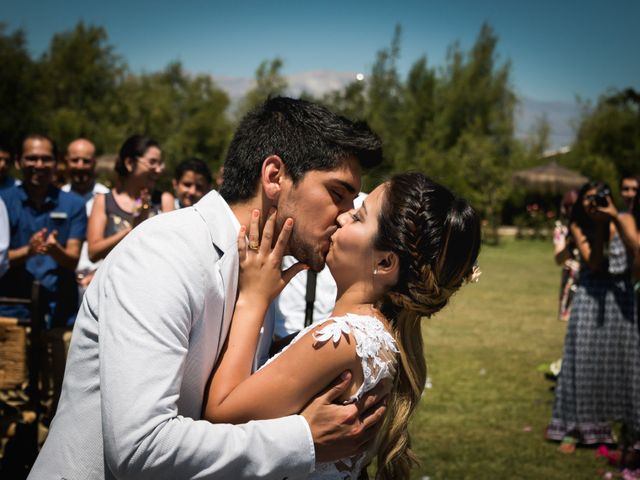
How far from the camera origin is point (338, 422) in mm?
2262

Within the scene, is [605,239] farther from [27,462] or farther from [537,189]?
[537,189]

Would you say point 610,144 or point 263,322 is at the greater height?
point 610,144

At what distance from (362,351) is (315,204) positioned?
561 millimetres

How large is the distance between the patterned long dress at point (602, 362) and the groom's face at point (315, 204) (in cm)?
524

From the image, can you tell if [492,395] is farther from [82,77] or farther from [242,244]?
[82,77]

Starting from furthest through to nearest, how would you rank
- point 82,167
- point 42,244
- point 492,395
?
point 492,395, point 82,167, point 42,244

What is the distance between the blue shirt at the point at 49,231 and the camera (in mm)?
5961

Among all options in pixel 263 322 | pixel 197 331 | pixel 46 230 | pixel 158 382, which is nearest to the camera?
pixel 158 382

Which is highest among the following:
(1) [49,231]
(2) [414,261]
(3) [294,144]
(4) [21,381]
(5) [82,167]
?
(3) [294,144]

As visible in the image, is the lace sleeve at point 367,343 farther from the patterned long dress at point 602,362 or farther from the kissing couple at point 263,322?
the patterned long dress at point 602,362

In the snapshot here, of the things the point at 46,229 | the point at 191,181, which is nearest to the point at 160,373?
the point at 46,229

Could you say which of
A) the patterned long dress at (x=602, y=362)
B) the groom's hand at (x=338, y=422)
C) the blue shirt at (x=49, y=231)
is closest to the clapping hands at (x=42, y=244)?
the blue shirt at (x=49, y=231)

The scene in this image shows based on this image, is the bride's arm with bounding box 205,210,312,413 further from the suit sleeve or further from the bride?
the suit sleeve

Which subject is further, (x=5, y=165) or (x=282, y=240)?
(x=5, y=165)
